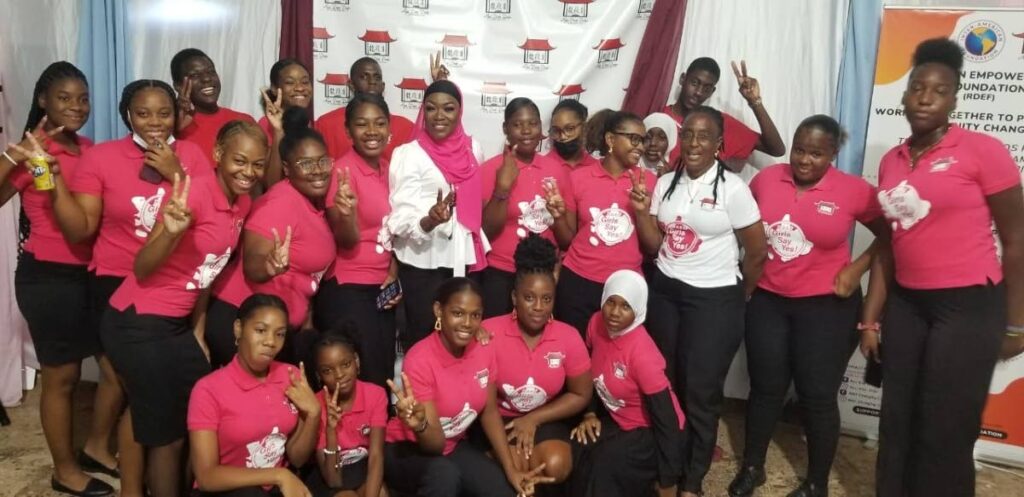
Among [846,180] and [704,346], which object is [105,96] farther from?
[846,180]

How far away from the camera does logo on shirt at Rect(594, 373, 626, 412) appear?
2.85m

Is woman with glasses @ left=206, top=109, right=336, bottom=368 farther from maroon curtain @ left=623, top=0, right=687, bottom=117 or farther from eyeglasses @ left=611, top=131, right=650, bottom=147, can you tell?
maroon curtain @ left=623, top=0, right=687, bottom=117

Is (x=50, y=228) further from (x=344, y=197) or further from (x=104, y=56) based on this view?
(x=104, y=56)

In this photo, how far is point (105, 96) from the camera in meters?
3.95

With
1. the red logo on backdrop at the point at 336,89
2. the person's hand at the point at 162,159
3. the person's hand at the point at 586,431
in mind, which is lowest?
the person's hand at the point at 586,431

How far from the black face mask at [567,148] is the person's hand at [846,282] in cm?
120

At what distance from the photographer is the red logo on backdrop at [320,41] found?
3895mm

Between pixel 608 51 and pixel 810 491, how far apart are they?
2.25m

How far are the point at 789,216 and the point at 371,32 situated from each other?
2.32 m

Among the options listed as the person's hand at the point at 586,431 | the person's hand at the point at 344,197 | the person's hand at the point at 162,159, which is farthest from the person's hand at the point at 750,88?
the person's hand at the point at 162,159

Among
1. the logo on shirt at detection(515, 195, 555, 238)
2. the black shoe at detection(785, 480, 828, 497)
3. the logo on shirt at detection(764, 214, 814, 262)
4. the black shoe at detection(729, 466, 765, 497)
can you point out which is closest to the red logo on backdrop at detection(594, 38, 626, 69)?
the logo on shirt at detection(515, 195, 555, 238)

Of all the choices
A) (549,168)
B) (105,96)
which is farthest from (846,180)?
(105,96)

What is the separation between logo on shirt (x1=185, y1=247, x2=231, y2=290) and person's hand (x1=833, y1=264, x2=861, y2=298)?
2252 mm

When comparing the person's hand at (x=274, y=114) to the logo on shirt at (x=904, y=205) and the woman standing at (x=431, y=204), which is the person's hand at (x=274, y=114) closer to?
the woman standing at (x=431, y=204)
